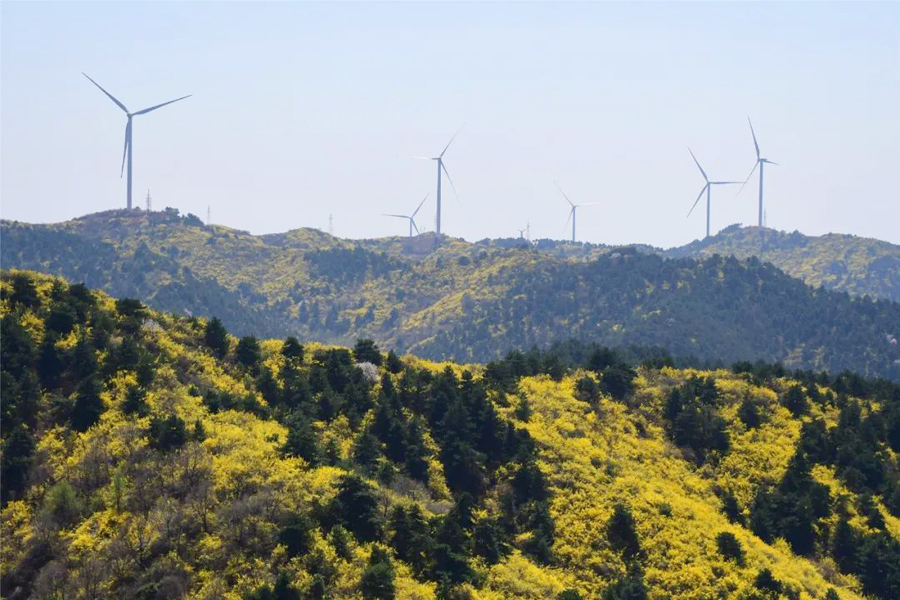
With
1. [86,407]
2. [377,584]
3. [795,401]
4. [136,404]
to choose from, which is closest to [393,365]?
[136,404]

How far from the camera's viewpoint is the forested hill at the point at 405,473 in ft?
247

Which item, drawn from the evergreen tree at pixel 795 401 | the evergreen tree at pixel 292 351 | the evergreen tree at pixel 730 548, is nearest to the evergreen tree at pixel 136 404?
the evergreen tree at pixel 292 351

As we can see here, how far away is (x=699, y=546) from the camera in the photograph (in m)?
93.7

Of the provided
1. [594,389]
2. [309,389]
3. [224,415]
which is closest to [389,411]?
[309,389]

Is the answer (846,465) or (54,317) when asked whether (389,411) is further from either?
(846,465)

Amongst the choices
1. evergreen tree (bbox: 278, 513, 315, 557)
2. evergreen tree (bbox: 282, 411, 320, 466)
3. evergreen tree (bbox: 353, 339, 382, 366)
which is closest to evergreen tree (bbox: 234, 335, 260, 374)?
evergreen tree (bbox: 353, 339, 382, 366)

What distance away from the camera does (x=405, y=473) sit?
324 ft

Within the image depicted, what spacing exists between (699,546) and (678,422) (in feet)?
85.8

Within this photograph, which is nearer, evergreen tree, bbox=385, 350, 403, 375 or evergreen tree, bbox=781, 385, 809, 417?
evergreen tree, bbox=385, 350, 403, 375

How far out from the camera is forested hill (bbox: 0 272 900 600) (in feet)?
247

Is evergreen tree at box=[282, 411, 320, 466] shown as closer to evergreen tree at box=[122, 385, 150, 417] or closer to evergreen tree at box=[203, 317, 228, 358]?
evergreen tree at box=[122, 385, 150, 417]

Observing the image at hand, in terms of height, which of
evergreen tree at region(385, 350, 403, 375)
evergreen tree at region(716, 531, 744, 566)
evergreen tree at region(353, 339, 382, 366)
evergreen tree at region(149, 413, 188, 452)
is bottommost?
evergreen tree at region(716, 531, 744, 566)

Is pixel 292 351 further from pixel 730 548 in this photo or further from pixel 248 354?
pixel 730 548

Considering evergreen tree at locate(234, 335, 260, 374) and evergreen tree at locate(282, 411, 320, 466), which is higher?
evergreen tree at locate(234, 335, 260, 374)
